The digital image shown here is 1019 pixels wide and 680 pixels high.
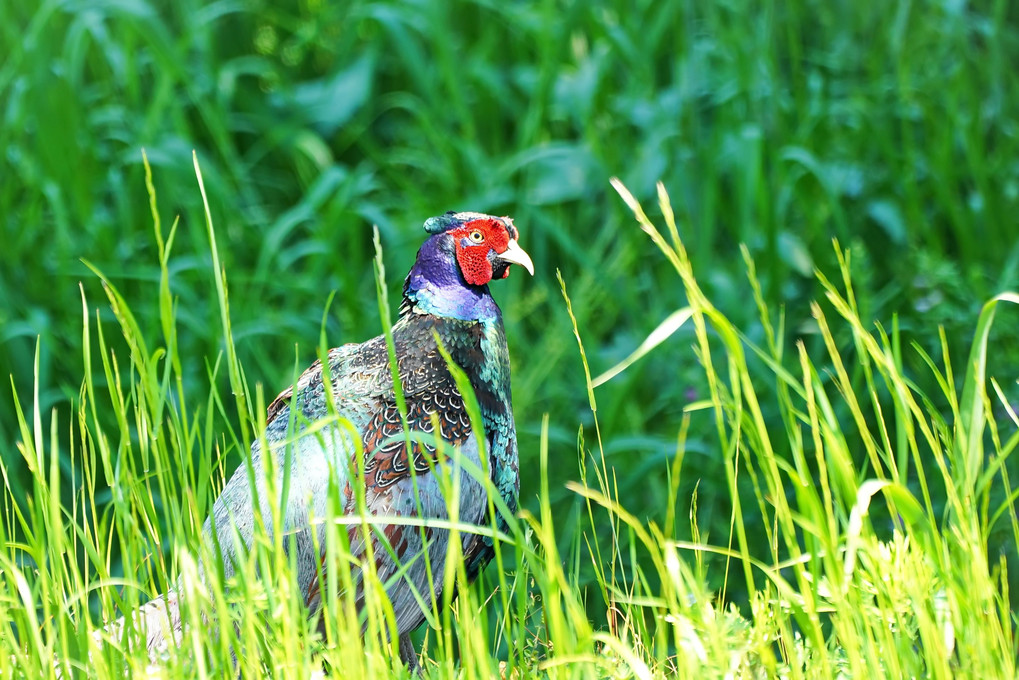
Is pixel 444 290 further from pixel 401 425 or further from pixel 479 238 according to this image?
pixel 401 425

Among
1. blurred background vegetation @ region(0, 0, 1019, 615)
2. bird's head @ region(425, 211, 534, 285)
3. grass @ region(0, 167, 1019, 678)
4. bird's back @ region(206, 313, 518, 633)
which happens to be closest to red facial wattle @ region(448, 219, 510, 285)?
bird's head @ region(425, 211, 534, 285)

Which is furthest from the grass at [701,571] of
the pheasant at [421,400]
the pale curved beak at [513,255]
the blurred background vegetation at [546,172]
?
the blurred background vegetation at [546,172]

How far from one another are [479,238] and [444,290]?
0.14 meters

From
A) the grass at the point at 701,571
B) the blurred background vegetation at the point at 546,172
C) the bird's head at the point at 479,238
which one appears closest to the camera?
the grass at the point at 701,571

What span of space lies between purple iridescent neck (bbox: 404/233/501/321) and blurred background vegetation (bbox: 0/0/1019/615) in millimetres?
1199

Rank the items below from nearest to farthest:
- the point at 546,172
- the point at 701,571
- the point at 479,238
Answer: the point at 701,571 < the point at 479,238 < the point at 546,172

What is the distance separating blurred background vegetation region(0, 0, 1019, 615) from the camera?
12.8 feet

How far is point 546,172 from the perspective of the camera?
4.30 meters

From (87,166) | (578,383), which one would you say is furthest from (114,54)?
(578,383)

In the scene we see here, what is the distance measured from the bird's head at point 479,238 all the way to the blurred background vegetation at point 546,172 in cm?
127

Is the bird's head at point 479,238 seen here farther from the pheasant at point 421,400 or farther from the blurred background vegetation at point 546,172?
the blurred background vegetation at point 546,172

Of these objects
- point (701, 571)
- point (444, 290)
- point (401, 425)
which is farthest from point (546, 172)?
point (701, 571)

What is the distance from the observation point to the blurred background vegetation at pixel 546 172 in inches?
153

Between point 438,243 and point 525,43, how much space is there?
2.73 metres
